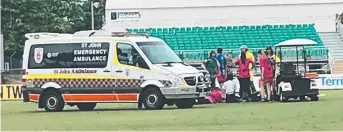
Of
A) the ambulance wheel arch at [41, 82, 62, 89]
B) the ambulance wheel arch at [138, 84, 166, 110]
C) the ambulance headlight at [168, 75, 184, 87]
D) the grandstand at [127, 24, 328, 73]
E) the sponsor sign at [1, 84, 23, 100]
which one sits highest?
the grandstand at [127, 24, 328, 73]

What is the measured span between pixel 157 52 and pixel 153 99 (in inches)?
57.0

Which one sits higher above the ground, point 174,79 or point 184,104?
point 174,79

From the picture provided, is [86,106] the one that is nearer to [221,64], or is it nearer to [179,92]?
[179,92]

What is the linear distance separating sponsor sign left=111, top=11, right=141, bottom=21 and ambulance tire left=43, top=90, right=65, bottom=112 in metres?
37.0

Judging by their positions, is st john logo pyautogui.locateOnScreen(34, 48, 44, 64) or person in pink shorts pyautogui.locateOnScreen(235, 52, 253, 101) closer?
st john logo pyautogui.locateOnScreen(34, 48, 44, 64)

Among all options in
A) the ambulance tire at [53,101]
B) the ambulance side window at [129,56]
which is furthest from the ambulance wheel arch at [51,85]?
the ambulance side window at [129,56]

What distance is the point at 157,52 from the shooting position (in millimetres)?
24375

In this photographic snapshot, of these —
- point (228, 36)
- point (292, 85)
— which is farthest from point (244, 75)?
point (228, 36)

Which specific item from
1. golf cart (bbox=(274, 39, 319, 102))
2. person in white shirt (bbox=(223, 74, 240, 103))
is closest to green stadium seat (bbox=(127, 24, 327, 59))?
golf cart (bbox=(274, 39, 319, 102))

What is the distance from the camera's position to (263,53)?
27.4 meters

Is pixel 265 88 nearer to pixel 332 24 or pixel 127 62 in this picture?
pixel 127 62

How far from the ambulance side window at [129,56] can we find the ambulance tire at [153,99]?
691 mm

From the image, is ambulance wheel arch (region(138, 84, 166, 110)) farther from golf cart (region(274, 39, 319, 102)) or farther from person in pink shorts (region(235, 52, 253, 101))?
golf cart (region(274, 39, 319, 102))

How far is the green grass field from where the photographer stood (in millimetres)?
16867
